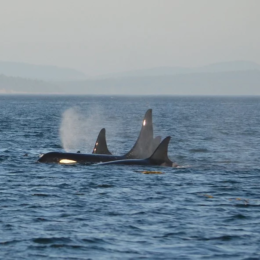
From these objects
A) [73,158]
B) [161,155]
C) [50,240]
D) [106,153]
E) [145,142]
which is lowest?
[50,240]

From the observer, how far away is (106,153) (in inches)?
1677

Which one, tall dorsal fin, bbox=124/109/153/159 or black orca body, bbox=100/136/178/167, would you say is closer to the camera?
black orca body, bbox=100/136/178/167

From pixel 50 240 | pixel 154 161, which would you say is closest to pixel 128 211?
pixel 50 240

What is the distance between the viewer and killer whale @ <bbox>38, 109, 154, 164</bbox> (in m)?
38.8

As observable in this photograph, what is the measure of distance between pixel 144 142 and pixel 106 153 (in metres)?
2.53

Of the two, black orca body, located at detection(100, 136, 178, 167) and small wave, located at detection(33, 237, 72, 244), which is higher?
black orca body, located at detection(100, 136, 178, 167)

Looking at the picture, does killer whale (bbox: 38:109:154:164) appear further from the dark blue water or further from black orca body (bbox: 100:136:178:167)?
black orca body (bbox: 100:136:178:167)

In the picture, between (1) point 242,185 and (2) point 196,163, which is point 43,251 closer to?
(1) point 242,185

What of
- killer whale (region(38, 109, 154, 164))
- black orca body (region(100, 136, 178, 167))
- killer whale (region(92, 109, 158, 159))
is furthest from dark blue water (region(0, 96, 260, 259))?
killer whale (region(92, 109, 158, 159))

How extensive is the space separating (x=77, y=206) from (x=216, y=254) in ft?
24.1

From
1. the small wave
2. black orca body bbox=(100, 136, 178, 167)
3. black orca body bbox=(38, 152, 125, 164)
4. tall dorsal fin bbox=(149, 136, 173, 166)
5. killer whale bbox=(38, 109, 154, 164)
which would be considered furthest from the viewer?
killer whale bbox=(38, 109, 154, 164)

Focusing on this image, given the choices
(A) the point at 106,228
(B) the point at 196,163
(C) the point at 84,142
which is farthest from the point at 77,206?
(C) the point at 84,142

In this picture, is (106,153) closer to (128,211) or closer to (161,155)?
(161,155)

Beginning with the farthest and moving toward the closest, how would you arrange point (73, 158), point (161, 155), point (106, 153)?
point (106, 153) → point (73, 158) → point (161, 155)
